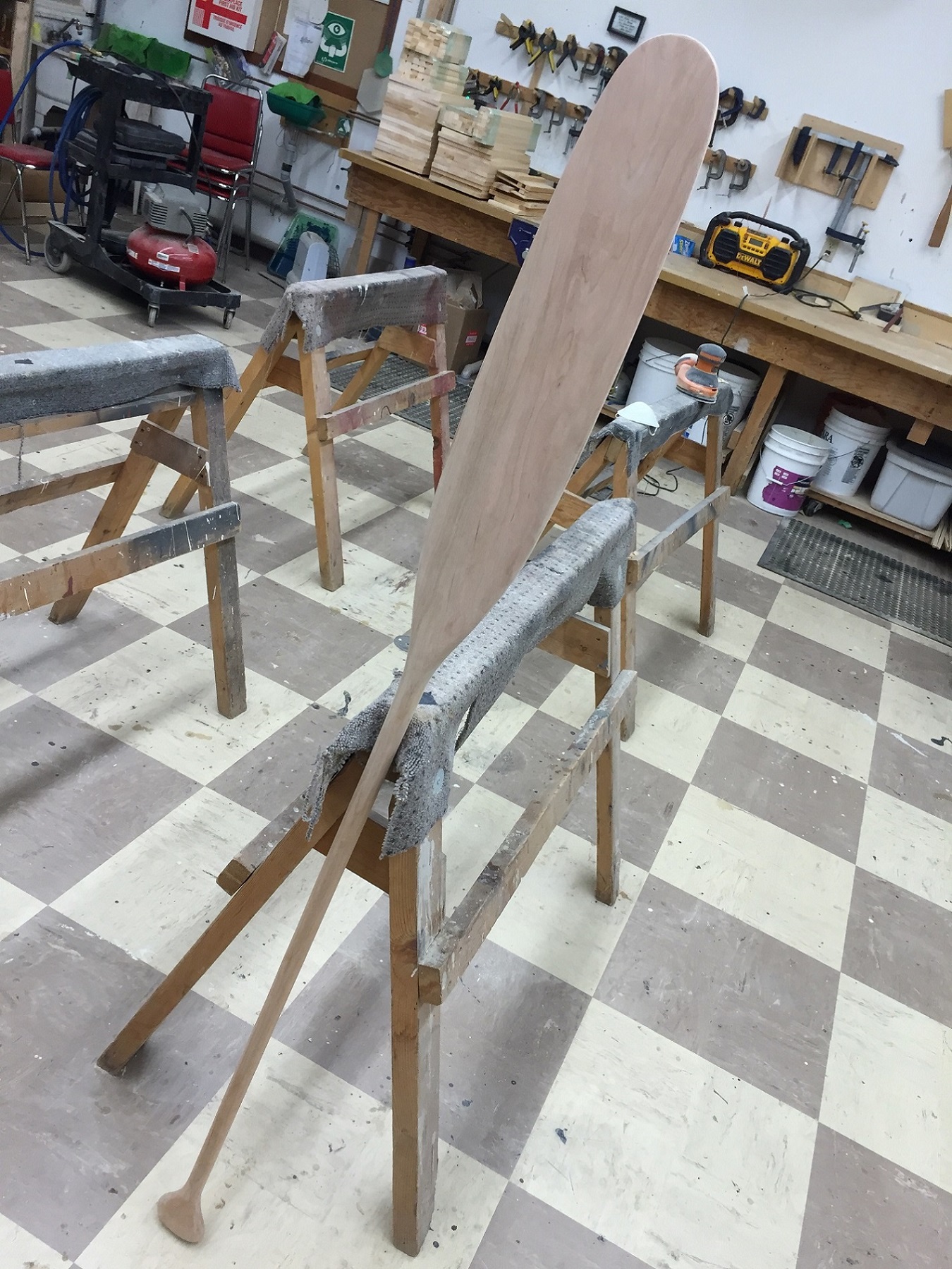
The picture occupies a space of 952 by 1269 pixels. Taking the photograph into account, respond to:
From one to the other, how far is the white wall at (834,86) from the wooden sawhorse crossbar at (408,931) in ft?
12.6

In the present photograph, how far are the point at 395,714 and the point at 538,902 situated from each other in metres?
0.99

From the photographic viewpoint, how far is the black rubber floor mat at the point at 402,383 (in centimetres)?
397

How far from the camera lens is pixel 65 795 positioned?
68.1 inches

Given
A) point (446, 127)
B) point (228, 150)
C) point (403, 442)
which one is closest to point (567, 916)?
point (403, 442)

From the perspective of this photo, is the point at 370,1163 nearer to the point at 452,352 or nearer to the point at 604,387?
the point at 604,387

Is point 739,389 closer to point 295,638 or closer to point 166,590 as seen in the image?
point 295,638

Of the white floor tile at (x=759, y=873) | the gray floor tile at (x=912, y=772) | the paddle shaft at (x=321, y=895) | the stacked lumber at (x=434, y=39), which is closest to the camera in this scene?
the paddle shaft at (x=321, y=895)

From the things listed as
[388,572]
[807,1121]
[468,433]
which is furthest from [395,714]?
[388,572]

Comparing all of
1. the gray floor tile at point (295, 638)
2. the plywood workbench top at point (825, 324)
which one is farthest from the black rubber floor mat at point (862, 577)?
the gray floor tile at point (295, 638)

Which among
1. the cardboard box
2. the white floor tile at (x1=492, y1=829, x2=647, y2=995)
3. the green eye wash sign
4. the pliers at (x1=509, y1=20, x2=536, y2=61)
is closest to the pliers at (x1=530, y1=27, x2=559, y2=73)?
the pliers at (x1=509, y1=20, x2=536, y2=61)

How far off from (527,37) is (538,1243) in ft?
16.3

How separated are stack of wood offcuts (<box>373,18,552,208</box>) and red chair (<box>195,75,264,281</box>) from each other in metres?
0.97

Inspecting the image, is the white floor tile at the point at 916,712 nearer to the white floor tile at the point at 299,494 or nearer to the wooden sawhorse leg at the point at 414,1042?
the white floor tile at the point at 299,494

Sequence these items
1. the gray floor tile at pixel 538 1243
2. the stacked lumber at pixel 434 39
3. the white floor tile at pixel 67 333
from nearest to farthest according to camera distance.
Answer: the gray floor tile at pixel 538 1243 → the white floor tile at pixel 67 333 → the stacked lumber at pixel 434 39
